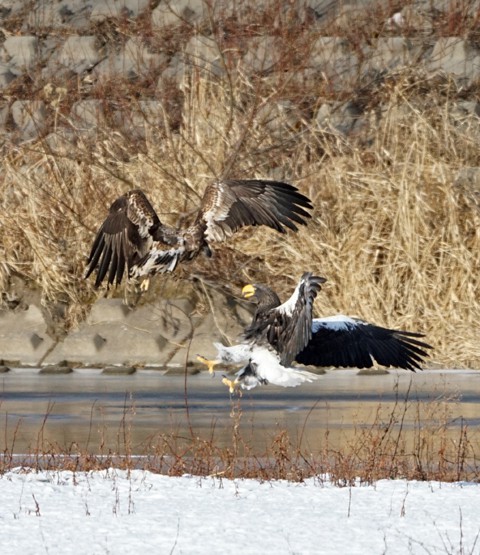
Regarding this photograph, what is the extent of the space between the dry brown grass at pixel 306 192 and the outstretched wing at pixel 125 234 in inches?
139

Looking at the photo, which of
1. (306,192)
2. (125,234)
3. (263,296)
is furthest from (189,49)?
(263,296)

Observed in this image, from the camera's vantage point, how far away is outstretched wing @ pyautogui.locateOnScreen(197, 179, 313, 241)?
12.6 m

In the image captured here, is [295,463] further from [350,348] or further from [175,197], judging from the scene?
[175,197]

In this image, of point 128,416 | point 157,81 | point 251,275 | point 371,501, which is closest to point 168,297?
point 251,275

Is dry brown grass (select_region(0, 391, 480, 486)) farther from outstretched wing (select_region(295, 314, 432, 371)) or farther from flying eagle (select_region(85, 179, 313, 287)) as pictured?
flying eagle (select_region(85, 179, 313, 287))

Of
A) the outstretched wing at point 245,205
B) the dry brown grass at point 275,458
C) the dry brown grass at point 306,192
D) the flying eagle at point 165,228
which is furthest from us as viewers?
the dry brown grass at point 306,192

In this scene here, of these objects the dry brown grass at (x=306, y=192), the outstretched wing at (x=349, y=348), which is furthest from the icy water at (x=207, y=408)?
the dry brown grass at (x=306, y=192)

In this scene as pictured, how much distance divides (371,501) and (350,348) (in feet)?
12.6

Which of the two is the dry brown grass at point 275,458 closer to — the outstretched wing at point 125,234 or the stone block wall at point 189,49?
the outstretched wing at point 125,234

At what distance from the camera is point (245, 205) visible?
12805 mm

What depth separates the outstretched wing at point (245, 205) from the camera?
1255 cm

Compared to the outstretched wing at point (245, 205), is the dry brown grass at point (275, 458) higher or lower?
lower

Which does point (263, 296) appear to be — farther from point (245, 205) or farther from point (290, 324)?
point (245, 205)

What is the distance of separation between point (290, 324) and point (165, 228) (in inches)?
120
